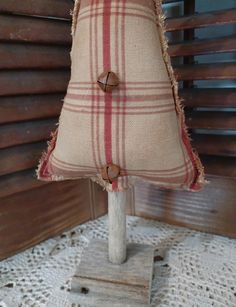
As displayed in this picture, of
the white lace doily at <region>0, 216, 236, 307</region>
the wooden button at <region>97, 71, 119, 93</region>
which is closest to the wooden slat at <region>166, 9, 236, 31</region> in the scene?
the wooden button at <region>97, 71, 119, 93</region>

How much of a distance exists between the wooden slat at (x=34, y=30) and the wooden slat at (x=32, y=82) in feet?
0.18

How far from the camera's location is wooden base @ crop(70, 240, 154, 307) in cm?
48

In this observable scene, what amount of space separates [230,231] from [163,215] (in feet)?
0.48

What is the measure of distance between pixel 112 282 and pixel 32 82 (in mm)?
365

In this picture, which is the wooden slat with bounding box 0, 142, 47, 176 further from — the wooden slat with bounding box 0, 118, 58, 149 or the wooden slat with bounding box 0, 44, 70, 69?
the wooden slat with bounding box 0, 44, 70, 69

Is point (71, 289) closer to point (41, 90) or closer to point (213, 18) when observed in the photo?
point (41, 90)

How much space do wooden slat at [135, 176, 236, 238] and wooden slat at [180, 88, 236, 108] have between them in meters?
0.14

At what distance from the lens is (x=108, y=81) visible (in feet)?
1.22

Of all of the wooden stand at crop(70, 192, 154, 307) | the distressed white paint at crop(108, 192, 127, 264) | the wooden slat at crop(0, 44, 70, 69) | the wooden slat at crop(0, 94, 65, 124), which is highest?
the wooden slat at crop(0, 44, 70, 69)

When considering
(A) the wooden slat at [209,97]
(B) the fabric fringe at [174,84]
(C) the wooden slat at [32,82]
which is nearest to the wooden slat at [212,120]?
(A) the wooden slat at [209,97]

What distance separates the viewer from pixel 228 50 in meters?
0.56

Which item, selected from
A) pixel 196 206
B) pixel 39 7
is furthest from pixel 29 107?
pixel 196 206

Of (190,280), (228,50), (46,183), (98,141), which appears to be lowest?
(190,280)

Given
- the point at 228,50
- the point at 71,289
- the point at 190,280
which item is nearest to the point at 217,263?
the point at 190,280
